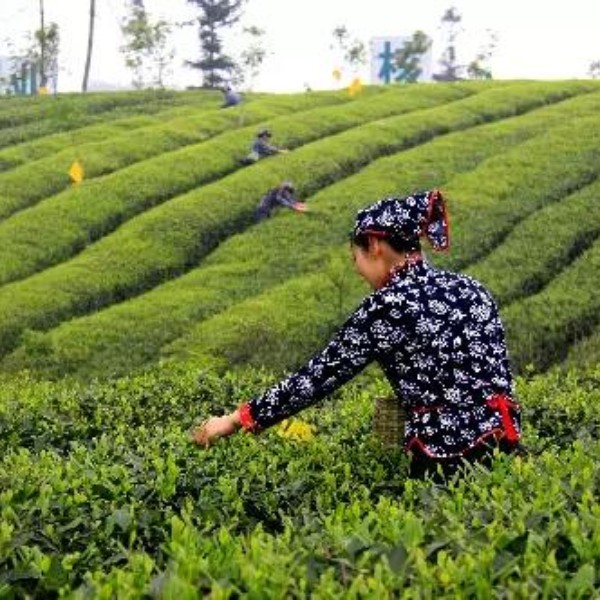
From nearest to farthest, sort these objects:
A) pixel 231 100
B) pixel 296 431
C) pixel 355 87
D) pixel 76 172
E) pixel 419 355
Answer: pixel 419 355, pixel 296 431, pixel 76 172, pixel 355 87, pixel 231 100

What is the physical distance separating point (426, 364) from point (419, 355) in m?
0.06

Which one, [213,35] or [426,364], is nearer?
[426,364]

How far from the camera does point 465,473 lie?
5086 millimetres

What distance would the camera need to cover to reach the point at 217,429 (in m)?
5.50

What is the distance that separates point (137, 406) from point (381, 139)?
22.4m

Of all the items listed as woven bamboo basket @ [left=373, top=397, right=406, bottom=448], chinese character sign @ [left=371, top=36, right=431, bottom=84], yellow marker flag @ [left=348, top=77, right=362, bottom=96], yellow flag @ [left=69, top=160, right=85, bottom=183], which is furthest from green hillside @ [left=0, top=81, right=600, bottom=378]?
chinese character sign @ [left=371, top=36, right=431, bottom=84]

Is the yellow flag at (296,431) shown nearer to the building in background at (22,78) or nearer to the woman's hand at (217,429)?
the woman's hand at (217,429)

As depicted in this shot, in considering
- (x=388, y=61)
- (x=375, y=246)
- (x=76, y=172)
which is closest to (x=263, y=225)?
(x=76, y=172)

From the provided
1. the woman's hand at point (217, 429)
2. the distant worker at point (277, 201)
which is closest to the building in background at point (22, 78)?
the distant worker at point (277, 201)

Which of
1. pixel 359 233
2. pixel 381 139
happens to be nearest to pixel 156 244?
pixel 381 139

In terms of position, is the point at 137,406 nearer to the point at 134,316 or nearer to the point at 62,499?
the point at 62,499

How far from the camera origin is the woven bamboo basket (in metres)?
5.69

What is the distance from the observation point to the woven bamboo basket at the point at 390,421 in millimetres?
5691

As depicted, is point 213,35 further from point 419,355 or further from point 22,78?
point 419,355
